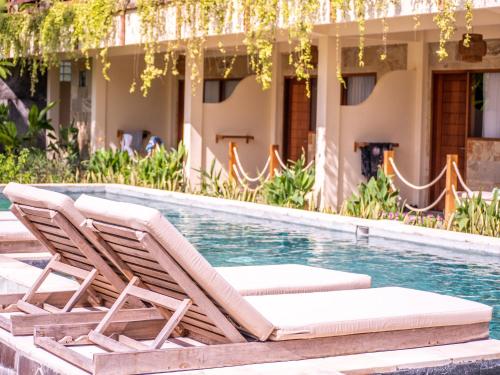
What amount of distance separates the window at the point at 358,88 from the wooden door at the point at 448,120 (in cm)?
137

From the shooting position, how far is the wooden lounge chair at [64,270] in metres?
5.71

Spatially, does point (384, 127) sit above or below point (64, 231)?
above

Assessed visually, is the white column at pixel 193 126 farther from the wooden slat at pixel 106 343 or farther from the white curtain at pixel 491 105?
the wooden slat at pixel 106 343

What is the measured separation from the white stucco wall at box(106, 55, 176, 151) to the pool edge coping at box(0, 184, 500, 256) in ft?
12.5

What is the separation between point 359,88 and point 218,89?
4.34 meters

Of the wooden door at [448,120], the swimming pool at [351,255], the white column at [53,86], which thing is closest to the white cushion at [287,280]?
the swimming pool at [351,255]

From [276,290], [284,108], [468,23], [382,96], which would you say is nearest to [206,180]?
[284,108]

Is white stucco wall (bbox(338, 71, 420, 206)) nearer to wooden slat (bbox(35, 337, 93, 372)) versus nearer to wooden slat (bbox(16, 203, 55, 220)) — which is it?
wooden slat (bbox(16, 203, 55, 220))

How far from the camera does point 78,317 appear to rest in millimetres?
5754

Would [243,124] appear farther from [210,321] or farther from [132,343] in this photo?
[210,321]

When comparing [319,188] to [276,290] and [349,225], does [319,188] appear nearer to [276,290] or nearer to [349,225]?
[349,225]

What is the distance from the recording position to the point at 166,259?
4941 millimetres

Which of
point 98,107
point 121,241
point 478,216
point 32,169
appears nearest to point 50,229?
point 121,241

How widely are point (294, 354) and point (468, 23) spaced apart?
8322mm
